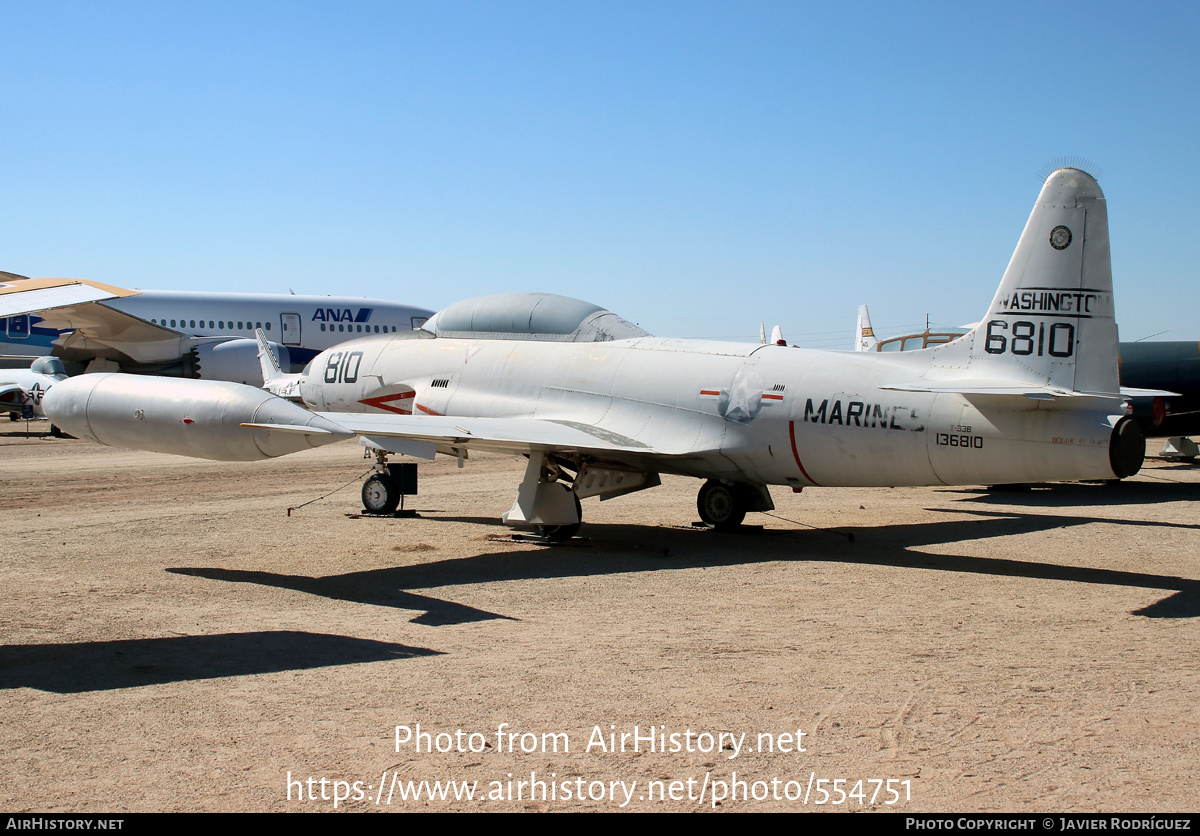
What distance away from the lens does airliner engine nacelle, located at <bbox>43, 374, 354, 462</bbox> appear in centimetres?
887

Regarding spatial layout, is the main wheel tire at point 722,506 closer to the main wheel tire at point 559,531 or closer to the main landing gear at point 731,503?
the main landing gear at point 731,503

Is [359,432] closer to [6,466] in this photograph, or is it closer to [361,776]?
[361,776]

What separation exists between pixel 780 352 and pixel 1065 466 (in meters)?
3.62

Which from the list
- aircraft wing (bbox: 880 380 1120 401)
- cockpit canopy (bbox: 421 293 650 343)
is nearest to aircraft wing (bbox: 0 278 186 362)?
cockpit canopy (bbox: 421 293 650 343)

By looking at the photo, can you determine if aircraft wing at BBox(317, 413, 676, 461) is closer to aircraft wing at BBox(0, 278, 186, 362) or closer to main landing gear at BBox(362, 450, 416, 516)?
main landing gear at BBox(362, 450, 416, 516)

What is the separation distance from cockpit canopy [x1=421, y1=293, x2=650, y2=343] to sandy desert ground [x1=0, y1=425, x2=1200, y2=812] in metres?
2.78

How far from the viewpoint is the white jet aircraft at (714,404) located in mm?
9273

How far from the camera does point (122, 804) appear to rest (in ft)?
13.7

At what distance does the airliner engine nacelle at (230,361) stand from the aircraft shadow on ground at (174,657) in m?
27.5

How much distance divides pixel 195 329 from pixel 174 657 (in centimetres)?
3237

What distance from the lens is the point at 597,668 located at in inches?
256

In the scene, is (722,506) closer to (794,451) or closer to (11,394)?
(794,451)

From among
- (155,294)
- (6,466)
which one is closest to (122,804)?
(6,466)

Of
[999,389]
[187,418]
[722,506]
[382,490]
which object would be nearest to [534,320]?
[382,490]
